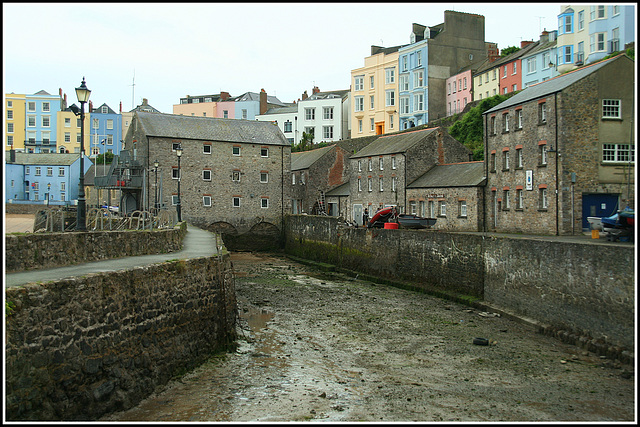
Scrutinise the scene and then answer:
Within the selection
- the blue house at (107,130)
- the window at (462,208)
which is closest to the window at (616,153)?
the window at (462,208)

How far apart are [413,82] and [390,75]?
12.0 ft

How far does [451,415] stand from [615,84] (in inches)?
735

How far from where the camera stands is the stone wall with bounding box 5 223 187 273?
36.9ft

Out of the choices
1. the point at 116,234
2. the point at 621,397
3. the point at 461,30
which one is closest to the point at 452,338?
the point at 621,397

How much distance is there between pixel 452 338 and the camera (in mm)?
15836

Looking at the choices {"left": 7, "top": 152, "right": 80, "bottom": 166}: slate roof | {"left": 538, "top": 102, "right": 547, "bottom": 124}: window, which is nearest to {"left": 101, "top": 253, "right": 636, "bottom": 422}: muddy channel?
{"left": 538, "top": 102, "right": 547, "bottom": 124}: window

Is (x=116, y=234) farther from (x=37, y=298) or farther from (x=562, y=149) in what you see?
(x=562, y=149)

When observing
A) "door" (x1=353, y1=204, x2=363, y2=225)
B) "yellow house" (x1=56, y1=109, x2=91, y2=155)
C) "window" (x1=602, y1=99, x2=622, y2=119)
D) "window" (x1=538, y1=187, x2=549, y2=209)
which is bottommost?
"door" (x1=353, y1=204, x2=363, y2=225)

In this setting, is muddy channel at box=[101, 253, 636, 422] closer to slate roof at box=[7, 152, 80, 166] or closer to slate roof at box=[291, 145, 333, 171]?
slate roof at box=[291, 145, 333, 171]

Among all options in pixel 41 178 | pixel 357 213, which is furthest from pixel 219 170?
pixel 41 178

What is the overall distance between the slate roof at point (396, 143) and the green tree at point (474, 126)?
4973 millimetres

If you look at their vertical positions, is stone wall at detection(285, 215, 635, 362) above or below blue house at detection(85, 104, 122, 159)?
below

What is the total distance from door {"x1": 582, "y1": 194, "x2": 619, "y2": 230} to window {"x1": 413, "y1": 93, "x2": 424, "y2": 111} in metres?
34.3

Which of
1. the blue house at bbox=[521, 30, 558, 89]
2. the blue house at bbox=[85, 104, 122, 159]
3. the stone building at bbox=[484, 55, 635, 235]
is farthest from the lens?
the blue house at bbox=[85, 104, 122, 159]
